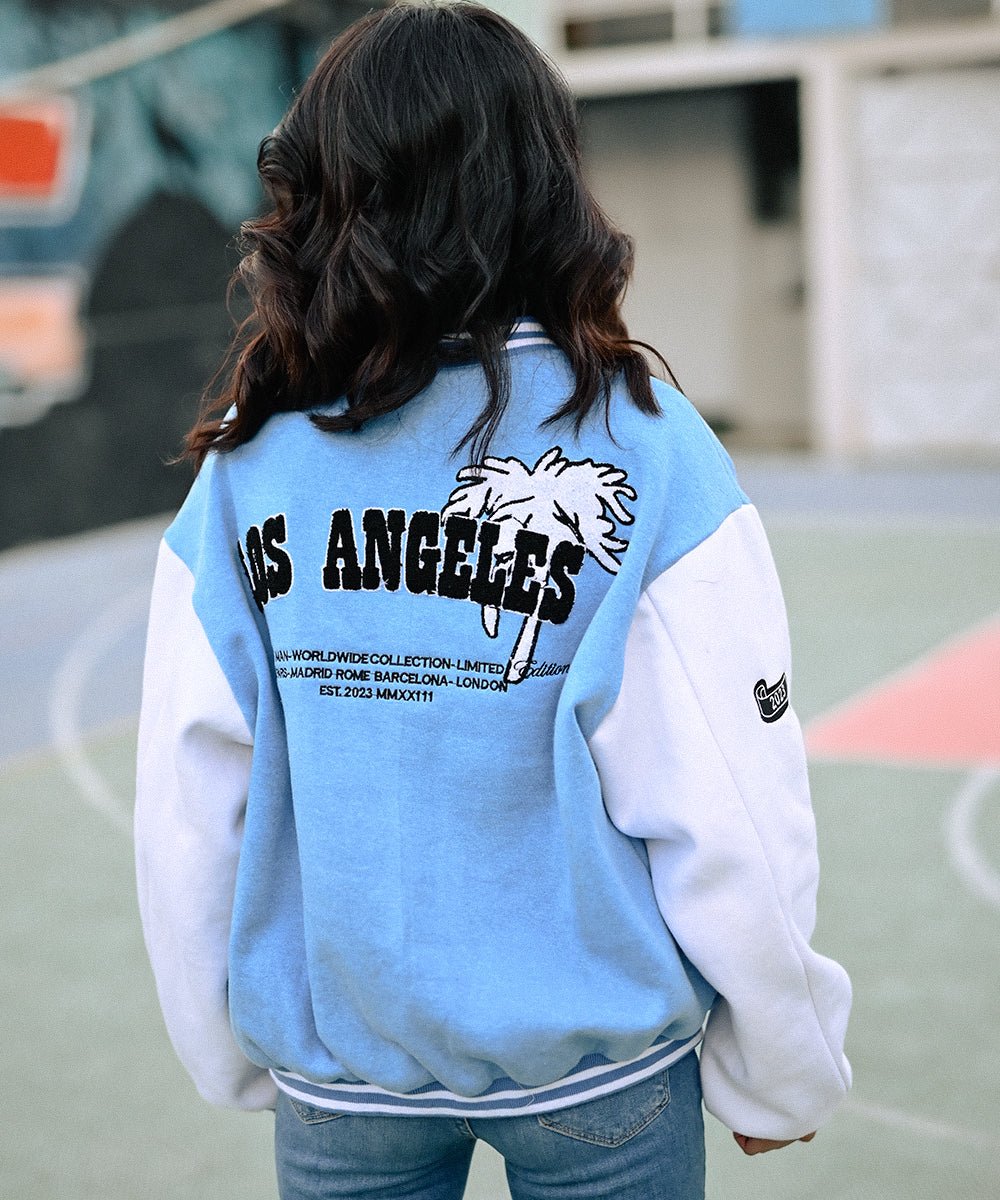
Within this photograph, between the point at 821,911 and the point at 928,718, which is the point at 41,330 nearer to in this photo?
the point at 928,718

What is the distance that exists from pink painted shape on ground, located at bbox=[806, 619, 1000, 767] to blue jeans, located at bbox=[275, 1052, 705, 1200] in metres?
3.59

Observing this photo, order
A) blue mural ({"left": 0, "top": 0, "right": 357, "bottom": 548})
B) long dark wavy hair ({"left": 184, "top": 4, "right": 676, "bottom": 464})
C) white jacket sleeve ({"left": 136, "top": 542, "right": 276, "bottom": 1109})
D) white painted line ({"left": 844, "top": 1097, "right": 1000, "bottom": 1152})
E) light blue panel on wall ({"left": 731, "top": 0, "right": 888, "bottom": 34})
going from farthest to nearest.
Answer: light blue panel on wall ({"left": 731, "top": 0, "right": 888, "bottom": 34}) → blue mural ({"left": 0, "top": 0, "right": 357, "bottom": 548}) → white painted line ({"left": 844, "top": 1097, "right": 1000, "bottom": 1152}) → white jacket sleeve ({"left": 136, "top": 542, "right": 276, "bottom": 1109}) → long dark wavy hair ({"left": 184, "top": 4, "right": 676, "bottom": 464})

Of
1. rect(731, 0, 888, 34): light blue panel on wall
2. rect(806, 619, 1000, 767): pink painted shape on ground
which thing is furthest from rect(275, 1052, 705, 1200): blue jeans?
rect(731, 0, 888, 34): light blue panel on wall

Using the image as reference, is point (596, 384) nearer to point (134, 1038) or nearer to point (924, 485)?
point (134, 1038)

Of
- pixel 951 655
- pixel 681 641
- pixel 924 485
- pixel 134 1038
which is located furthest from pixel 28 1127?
pixel 924 485

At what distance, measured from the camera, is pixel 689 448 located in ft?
4.01

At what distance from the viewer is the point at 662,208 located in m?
12.7

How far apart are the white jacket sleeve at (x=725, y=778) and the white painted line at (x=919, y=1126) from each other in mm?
1535

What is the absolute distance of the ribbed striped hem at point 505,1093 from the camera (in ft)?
4.15

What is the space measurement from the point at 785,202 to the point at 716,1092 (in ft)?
38.6

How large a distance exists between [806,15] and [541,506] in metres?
11.0

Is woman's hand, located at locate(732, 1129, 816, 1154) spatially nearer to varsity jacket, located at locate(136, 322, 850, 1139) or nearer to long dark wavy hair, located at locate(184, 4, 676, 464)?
varsity jacket, located at locate(136, 322, 850, 1139)

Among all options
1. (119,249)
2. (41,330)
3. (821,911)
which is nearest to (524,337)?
(821,911)

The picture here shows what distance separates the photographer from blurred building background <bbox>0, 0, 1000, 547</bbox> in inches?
350
